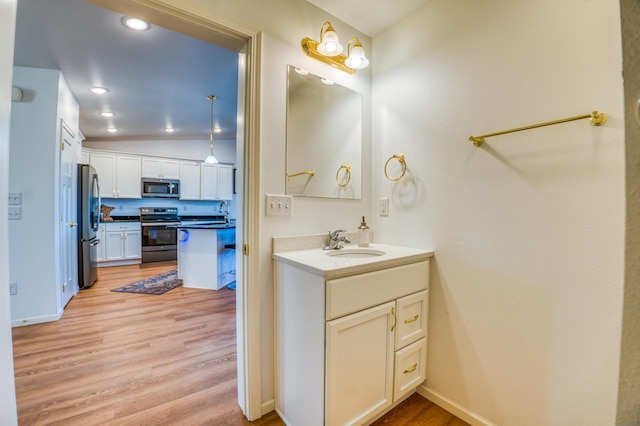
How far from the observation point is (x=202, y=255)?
12.4 feet

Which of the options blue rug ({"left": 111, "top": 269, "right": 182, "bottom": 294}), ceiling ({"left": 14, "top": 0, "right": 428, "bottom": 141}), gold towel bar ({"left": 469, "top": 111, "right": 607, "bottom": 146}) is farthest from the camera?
blue rug ({"left": 111, "top": 269, "right": 182, "bottom": 294})

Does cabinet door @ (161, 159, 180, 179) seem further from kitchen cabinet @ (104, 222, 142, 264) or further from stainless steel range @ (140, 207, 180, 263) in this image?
kitchen cabinet @ (104, 222, 142, 264)

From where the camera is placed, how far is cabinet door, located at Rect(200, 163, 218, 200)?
5.82 metres

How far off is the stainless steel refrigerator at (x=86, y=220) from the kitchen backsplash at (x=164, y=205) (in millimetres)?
1730

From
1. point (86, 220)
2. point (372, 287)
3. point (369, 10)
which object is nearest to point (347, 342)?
point (372, 287)

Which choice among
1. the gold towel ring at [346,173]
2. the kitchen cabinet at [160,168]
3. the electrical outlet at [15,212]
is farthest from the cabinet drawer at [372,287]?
the kitchen cabinet at [160,168]

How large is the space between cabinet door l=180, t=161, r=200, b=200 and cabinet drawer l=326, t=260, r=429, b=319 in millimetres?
5311

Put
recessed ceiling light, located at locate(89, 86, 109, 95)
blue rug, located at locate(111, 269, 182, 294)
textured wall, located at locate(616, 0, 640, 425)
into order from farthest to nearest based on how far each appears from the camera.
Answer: blue rug, located at locate(111, 269, 182, 294) < recessed ceiling light, located at locate(89, 86, 109, 95) < textured wall, located at locate(616, 0, 640, 425)

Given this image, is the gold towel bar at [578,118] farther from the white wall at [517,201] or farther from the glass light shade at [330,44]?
Answer: the glass light shade at [330,44]

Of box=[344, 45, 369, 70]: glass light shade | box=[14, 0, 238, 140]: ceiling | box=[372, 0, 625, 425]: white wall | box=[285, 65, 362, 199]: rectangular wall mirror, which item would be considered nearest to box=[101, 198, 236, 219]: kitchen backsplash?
box=[14, 0, 238, 140]: ceiling

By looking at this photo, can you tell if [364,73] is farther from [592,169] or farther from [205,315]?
[205,315]

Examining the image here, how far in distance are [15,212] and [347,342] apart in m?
3.27

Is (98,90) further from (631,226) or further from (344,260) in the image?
(631,226)

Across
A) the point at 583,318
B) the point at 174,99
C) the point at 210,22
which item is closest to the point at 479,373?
the point at 583,318
